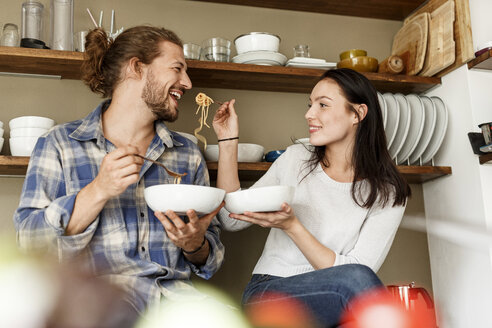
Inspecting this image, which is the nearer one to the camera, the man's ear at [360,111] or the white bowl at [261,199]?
the white bowl at [261,199]

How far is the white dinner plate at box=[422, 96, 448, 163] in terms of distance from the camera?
1.94 metres

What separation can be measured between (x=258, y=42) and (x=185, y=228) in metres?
0.88

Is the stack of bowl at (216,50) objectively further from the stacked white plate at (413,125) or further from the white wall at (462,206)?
the white wall at (462,206)

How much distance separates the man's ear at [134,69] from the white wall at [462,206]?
3.92ft

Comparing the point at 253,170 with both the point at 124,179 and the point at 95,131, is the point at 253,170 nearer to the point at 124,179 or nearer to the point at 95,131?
the point at 95,131

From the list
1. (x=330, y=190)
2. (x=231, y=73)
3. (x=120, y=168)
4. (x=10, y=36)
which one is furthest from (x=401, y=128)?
(x=10, y=36)

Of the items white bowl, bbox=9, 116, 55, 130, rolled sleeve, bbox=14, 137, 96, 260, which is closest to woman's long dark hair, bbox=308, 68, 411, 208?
rolled sleeve, bbox=14, 137, 96, 260

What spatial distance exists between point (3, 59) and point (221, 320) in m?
1.13

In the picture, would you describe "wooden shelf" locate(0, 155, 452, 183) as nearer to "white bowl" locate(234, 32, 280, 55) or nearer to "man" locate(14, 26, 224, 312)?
"man" locate(14, 26, 224, 312)

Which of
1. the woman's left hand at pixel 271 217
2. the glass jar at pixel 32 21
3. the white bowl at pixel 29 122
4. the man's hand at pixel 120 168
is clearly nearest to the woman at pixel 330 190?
the woman's left hand at pixel 271 217

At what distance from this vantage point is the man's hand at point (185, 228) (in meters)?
1.16

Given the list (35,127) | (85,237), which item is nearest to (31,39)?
(35,127)

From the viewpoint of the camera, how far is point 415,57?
201cm

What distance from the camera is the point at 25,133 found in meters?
1.58
